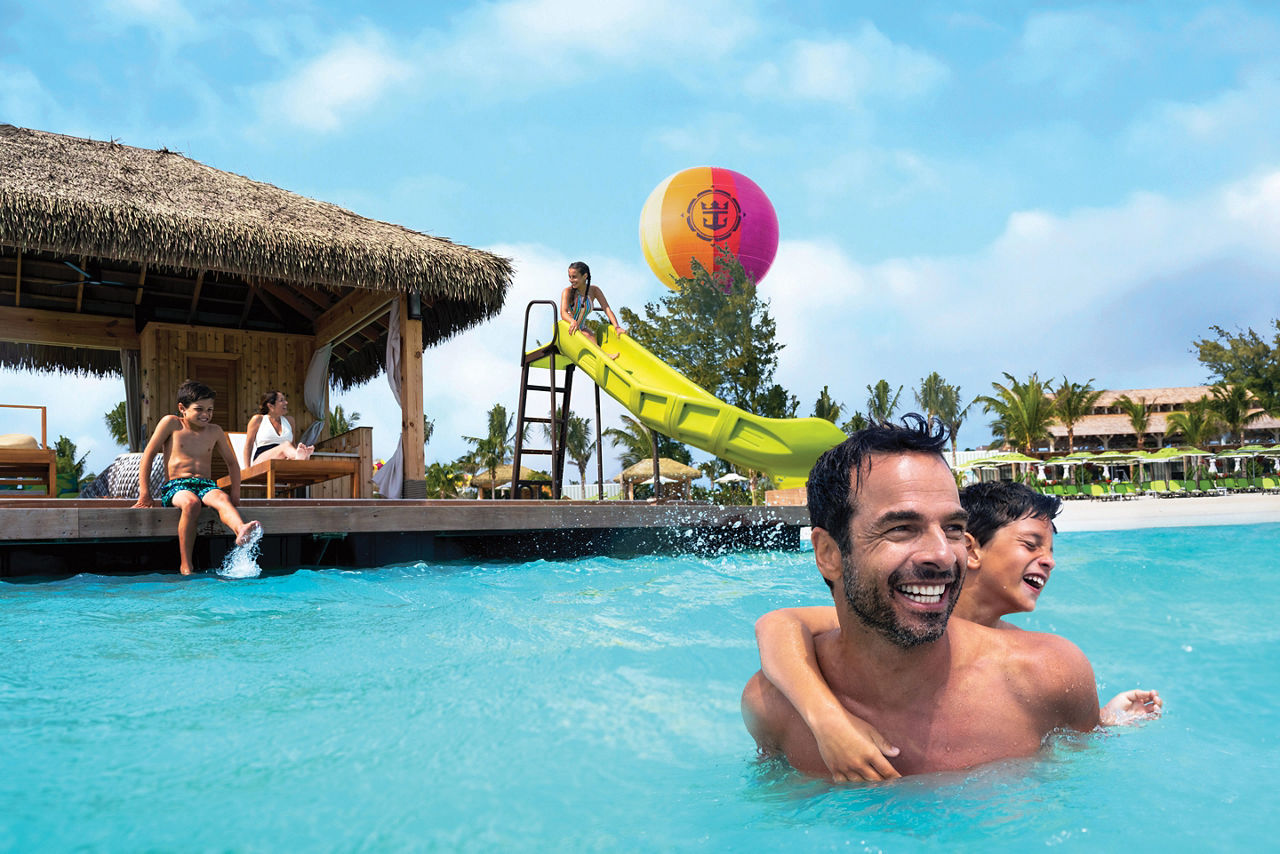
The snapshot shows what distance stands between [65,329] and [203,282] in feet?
7.09

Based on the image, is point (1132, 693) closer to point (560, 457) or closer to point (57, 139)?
point (560, 457)

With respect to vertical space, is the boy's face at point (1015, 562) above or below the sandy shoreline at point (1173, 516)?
above

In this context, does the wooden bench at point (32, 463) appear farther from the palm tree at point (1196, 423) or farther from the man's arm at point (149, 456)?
the palm tree at point (1196, 423)

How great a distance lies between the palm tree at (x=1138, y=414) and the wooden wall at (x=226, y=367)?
44552 mm

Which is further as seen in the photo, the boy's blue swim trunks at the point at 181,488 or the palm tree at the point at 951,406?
the palm tree at the point at 951,406

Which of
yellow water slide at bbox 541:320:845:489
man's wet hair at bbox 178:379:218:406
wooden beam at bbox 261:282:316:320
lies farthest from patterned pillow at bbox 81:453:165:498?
yellow water slide at bbox 541:320:845:489

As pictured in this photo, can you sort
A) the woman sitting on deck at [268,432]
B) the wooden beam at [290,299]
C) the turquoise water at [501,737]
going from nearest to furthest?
the turquoise water at [501,737], the woman sitting on deck at [268,432], the wooden beam at [290,299]

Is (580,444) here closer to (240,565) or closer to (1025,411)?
(1025,411)

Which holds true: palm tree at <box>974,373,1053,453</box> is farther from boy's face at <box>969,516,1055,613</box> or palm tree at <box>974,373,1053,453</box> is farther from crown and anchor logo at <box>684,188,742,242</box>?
boy's face at <box>969,516,1055,613</box>

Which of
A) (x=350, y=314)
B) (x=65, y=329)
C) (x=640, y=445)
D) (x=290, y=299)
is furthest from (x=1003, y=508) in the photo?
(x=640, y=445)

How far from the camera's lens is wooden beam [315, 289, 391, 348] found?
10.4 m

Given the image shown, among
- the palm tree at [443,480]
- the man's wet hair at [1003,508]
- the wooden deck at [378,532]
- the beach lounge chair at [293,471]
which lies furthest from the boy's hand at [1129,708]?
the palm tree at [443,480]

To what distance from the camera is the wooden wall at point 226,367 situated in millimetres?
12000

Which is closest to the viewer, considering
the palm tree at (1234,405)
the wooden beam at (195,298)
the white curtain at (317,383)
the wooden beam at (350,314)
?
the wooden beam at (350,314)
